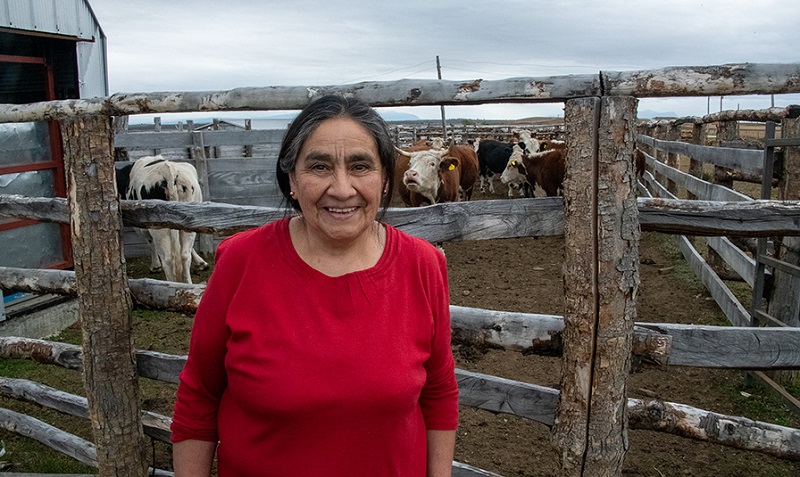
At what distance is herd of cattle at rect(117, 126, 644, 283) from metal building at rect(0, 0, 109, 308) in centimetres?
85

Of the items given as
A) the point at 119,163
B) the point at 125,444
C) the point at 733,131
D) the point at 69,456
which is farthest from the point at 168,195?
the point at 733,131

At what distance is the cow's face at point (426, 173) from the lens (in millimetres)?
10454

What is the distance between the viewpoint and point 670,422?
8.32 ft

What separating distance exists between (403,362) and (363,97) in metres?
1.09

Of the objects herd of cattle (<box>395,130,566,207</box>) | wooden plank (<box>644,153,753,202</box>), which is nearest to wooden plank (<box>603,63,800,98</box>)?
wooden plank (<box>644,153,753,202</box>)

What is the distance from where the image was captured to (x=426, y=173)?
35.0ft

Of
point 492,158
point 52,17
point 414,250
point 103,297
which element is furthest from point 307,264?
point 492,158

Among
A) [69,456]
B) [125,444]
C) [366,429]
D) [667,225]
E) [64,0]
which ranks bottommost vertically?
[69,456]

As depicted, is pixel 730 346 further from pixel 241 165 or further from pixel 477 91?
pixel 241 165

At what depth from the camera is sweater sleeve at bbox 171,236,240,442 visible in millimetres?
1779

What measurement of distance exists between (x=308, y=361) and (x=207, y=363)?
355 millimetres

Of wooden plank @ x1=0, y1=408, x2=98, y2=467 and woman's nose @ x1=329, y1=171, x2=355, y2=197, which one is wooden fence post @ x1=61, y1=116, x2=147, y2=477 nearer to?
wooden plank @ x1=0, y1=408, x2=98, y2=467

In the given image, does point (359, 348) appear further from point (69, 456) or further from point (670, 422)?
point (69, 456)

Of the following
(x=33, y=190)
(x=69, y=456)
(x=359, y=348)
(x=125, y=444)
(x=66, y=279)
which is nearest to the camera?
(x=359, y=348)
